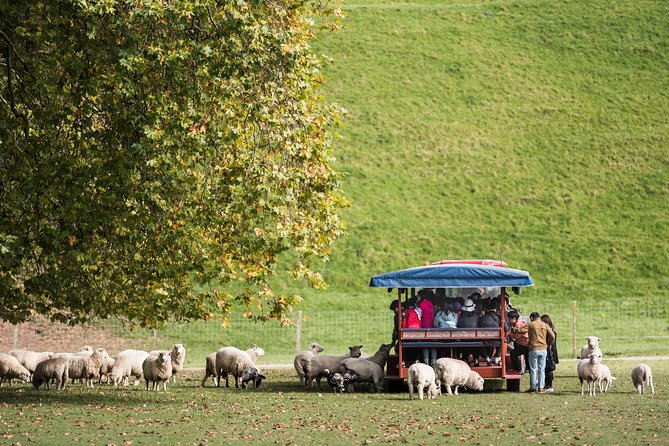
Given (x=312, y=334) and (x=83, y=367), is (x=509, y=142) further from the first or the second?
(x=83, y=367)

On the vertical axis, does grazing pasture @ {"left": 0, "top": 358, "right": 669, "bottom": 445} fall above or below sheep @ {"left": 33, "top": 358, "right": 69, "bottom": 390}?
below

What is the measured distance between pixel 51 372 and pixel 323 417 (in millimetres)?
9859

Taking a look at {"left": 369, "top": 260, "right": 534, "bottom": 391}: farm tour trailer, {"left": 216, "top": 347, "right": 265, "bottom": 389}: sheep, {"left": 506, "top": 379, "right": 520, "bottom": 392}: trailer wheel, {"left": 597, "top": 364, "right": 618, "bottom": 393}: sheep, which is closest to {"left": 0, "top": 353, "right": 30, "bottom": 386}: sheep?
{"left": 216, "top": 347, "right": 265, "bottom": 389}: sheep

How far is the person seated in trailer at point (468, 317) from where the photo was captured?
1025 inches

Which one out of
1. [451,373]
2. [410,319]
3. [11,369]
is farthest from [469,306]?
[11,369]

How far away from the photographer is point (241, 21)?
20.8 m

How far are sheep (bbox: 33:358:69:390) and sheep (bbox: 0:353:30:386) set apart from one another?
1.51m

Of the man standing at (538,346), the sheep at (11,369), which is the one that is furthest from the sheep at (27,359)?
the man standing at (538,346)

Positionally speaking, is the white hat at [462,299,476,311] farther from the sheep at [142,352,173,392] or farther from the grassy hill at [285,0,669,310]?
the grassy hill at [285,0,669,310]

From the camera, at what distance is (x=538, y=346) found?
25141mm

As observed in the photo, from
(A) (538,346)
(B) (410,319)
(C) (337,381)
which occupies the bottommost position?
(C) (337,381)

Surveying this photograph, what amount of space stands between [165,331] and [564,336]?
17.6 m

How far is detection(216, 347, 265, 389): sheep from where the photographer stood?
27.6 meters

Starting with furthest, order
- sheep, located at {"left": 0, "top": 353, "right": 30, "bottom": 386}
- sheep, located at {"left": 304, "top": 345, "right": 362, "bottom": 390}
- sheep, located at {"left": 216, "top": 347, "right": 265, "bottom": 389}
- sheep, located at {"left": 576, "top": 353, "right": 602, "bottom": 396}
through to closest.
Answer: sheep, located at {"left": 0, "top": 353, "right": 30, "bottom": 386} < sheep, located at {"left": 216, "top": 347, "right": 265, "bottom": 389} < sheep, located at {"left": 304, "top": 345, "right": 362, "bottom": 390} < sheep, located at {"left": 576, "top": 353, "right": 602, "bottom": 396}
